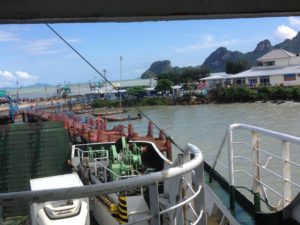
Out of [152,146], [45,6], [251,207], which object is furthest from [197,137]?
[45,6]

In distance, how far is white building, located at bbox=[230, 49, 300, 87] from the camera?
6806 centimetres

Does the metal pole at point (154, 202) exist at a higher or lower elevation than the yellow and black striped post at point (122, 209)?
higher

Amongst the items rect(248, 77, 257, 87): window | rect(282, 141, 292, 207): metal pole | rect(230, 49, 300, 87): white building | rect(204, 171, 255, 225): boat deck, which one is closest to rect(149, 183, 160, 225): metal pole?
rect(282, 141, 292, 207): metal pole

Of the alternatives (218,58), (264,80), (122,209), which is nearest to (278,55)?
(264,80)

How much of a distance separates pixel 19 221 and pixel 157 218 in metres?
8.36

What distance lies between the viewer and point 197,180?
3281 mm

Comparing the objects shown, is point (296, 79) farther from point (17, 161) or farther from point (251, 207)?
point (251, 207)

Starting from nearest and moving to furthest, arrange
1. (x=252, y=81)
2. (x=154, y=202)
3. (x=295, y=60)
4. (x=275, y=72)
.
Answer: (x=154, y=202), (x=275, y=72), (x=295, y=60), (x=252, y=81)

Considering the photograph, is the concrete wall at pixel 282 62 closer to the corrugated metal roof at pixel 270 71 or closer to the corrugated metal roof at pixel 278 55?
the corrugated metal roof at pixel 278 55

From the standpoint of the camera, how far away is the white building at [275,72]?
223ft

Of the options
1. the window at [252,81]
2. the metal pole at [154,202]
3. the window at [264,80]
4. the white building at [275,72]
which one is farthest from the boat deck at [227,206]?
the window at [252,81]

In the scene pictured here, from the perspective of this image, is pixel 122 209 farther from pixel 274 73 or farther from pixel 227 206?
pixel 274 73

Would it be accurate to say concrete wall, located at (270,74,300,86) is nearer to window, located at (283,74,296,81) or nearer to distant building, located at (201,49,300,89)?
distant building, located at (201,49,300,89)

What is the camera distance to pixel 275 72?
69250 millimetres
